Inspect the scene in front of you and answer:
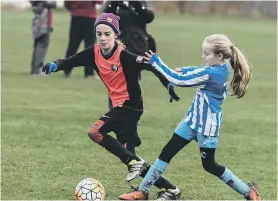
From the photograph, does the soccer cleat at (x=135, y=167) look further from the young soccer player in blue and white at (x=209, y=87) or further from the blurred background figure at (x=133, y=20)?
the blurred background figure at (x=133, y=20)

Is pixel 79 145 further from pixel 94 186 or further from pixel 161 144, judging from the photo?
pixel 94 186

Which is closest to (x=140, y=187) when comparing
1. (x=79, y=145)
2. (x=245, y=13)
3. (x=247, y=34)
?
(x=79, y=145)

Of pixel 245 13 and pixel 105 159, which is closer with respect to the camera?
pixel 105 159

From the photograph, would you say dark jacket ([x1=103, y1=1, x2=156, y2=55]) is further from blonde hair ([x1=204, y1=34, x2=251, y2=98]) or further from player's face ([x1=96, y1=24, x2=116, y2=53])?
blonde hair ([x1=204, y1=34, x2=251, y2=98])

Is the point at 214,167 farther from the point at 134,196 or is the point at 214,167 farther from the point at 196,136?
the point at 134,196

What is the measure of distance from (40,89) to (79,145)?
559cm

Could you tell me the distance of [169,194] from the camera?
6.89 meters

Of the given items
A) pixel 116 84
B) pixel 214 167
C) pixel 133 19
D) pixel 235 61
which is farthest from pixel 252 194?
pixel 133 19

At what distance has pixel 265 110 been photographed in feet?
43.9

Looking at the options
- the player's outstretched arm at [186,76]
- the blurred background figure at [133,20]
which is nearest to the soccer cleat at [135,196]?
the player's outstretched arm at [186,76]

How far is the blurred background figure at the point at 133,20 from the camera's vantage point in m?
10.1

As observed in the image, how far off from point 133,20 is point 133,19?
1cm

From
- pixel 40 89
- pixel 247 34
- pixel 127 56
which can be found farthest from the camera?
pixel 247 34

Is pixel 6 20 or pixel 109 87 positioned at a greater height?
pixel 109 87
